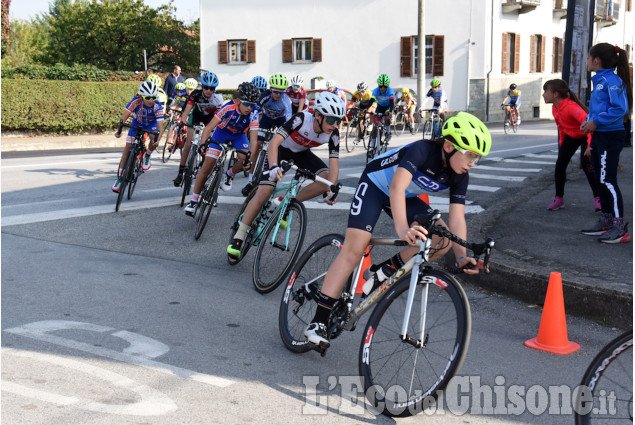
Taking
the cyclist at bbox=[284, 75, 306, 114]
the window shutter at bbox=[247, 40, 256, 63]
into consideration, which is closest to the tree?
the window shutter at bbox=[247, 40, 256, 63]

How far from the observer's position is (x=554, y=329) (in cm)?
514

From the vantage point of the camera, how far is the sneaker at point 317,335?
15.3ft

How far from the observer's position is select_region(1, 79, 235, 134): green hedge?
2266cm

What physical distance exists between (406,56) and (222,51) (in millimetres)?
10948

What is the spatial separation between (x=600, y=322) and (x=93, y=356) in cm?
375

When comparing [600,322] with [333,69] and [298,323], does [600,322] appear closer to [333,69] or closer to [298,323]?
[298,323]

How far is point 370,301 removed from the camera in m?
4.45

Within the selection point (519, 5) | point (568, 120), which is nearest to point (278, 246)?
point (568, 120)

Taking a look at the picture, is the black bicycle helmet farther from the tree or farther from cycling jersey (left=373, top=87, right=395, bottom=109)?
the tree

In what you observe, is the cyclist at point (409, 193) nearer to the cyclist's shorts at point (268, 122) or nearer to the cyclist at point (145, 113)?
the cyclist at point (145, 113)

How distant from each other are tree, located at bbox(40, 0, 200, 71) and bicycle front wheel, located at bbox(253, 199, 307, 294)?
153 feet

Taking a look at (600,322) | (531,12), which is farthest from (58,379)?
(531,12)

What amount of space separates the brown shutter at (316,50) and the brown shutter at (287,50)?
1.35 m

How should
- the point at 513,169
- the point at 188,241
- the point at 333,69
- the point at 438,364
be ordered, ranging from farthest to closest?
1. the point at 333,69
2. the point at 513,169
3. the point at 188,241
4. the point at 438,364
